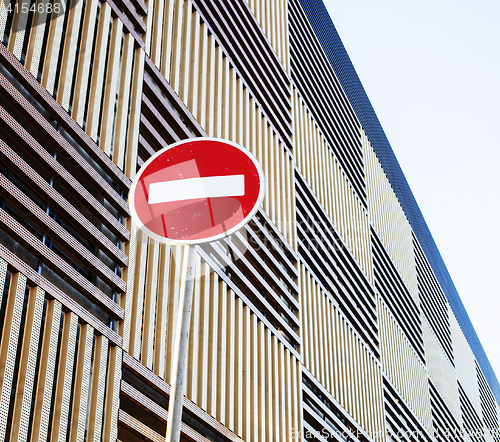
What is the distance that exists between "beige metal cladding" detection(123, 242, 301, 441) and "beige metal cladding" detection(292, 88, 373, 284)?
9108 mm

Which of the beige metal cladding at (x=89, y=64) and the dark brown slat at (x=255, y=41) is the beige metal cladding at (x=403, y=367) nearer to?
the dark brown slat at (x=255, y=41)

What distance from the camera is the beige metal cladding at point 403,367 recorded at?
1294 inches

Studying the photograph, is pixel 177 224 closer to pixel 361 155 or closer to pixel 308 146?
pixel 308 146

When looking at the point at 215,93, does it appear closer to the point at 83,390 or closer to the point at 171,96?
the point at 171,96

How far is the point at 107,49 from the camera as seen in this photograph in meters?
15.8

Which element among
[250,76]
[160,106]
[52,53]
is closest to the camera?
[52,53]

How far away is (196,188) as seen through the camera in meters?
4.45

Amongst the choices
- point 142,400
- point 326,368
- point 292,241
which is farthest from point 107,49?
point 326,368

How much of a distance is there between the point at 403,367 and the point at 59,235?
87.1ft

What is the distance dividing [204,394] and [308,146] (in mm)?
14714

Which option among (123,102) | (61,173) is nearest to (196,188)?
(61,173)

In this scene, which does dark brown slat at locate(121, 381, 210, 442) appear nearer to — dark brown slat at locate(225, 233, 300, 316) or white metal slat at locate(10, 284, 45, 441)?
white metal slat at locate(10, 284, 45, 441)

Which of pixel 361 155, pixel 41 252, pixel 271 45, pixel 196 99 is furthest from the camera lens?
pixel 361 155

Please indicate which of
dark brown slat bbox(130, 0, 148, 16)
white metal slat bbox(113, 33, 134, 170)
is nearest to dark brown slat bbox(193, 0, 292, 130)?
dark brown slat bbox(130, 0, 148, 16)
